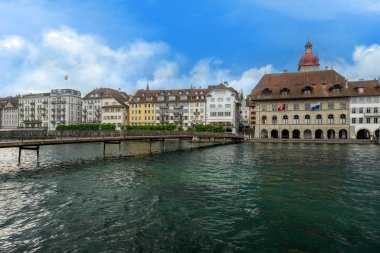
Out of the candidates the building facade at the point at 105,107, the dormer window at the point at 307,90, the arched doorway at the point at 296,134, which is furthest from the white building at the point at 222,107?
the building facade at the point at 105,107

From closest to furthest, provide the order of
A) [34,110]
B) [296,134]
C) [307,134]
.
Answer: [307,134]
[296,134]
[34,110]

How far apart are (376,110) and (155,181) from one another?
74.9 meters

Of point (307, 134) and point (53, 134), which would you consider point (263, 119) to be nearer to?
point (307, 134)

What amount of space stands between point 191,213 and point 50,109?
132463 mm

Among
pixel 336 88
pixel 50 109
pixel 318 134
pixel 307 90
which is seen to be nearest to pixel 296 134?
pixel 318 134

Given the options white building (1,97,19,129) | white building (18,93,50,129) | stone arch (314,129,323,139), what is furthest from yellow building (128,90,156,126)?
white building (1,97,19,129)

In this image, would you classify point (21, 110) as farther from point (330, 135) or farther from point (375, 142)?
point (375, 142)

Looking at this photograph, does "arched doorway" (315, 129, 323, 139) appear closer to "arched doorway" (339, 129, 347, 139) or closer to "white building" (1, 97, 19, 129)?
"arched doorway" (339, 129, 347, 139)

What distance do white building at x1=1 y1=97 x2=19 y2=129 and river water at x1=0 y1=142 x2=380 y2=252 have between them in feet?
441

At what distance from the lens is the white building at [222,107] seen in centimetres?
9996

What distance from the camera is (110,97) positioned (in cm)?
11819

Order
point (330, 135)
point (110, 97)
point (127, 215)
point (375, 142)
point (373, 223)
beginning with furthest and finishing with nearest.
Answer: point (110, 97) → point (330, 135) → point (375, 142) → point (127, 215) → point (373, 223)

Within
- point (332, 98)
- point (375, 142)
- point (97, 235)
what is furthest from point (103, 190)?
point (332, 98)

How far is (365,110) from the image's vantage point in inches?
3009
